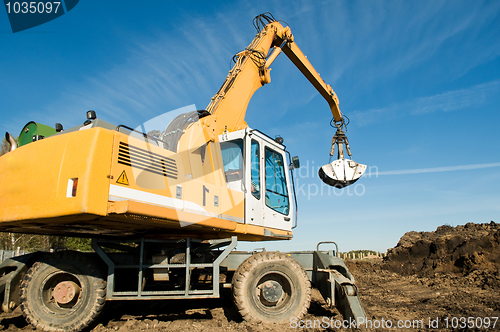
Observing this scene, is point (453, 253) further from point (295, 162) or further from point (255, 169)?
point (255, 169)

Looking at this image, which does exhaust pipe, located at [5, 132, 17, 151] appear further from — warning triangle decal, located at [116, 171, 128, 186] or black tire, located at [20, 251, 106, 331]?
warning triangle decal, located at [116, 171, 128, 186]

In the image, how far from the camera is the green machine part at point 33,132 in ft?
17.0

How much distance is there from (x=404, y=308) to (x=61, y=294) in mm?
6909

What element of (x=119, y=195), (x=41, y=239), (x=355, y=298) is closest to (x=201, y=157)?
(x=119, y=195)

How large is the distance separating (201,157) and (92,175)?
2003 millimetres

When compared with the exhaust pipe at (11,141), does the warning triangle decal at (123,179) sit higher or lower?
lower

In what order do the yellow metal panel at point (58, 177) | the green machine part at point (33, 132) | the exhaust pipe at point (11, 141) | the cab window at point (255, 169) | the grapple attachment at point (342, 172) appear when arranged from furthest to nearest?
the grapple attachment at point (342, 172) < the cab window at point (255, 169) < the green machine part at point (33, 132) < the exhaust pipe at point (11, 141) < the yellow metal panel at point (58, 177)

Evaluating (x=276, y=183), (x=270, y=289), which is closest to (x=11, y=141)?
(x=276, y=183)

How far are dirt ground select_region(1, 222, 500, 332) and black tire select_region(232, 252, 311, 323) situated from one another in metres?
0.19

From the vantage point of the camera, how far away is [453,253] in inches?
560

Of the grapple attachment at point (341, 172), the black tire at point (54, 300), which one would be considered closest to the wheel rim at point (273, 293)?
the black tire at point (54, 300)

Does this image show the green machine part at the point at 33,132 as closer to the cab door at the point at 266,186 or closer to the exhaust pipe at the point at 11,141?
the exhaust pipe at the point at 11,141

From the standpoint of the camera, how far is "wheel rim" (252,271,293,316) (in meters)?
5.40

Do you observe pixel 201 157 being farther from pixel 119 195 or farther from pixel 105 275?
pixel 105 275
